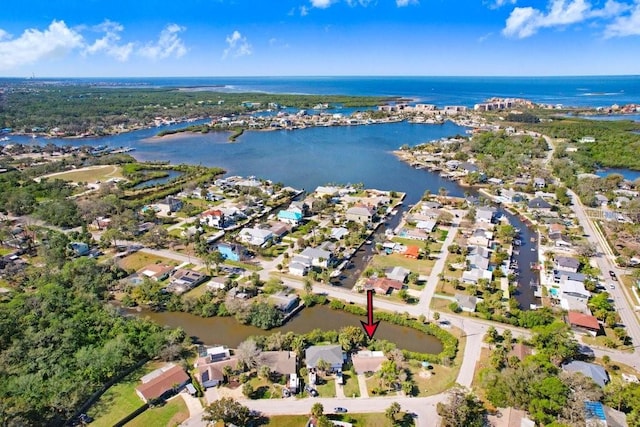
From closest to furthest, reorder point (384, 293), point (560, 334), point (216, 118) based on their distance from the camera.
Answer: point (560, 334), point (384, 293), point (216, 118)

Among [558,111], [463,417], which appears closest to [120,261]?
[463,417]

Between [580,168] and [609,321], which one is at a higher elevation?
[580,168]

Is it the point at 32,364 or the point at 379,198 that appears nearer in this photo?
the point at 32,364

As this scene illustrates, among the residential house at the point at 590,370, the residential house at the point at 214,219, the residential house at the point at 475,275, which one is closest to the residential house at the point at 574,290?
the residential house at the point at 475,275

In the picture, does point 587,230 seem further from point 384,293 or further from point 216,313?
point 216,313

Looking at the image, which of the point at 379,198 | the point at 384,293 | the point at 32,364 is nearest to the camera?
the point at 32,364

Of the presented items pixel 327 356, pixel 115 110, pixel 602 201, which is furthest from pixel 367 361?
pixel 115 110

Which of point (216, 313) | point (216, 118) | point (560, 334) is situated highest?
point (216, 118)

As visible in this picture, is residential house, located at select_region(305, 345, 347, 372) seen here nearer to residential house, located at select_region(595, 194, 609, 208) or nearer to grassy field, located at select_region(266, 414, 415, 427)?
grassy field, located at select_region(266, 414, 415, 427)

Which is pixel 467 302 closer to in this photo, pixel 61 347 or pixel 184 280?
pixel 184 280
